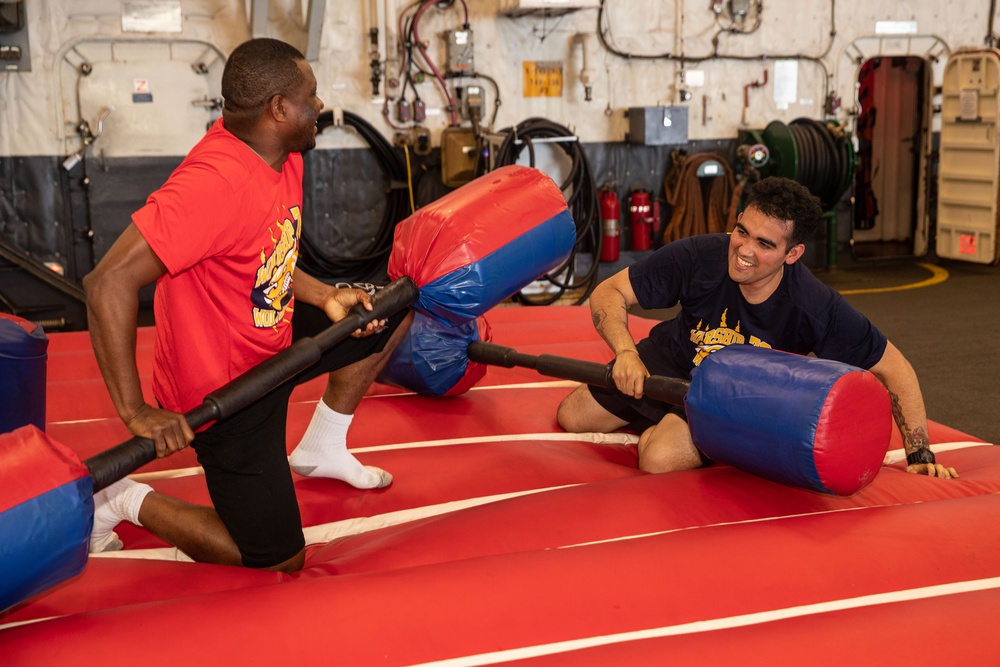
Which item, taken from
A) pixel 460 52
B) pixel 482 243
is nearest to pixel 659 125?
pixel 460 52

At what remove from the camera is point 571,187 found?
9.27 meters

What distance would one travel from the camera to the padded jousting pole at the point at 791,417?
2.61 meters

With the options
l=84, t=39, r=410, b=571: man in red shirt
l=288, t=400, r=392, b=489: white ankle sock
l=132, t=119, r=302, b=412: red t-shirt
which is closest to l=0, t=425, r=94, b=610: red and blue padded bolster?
l=84, t=39, r=410, b=571: man in red shirt

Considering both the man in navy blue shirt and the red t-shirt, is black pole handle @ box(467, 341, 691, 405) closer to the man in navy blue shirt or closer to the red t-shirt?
the man in navy blue shirt

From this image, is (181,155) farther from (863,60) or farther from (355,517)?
(863,60)

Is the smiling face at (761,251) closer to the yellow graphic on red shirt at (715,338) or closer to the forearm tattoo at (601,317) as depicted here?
the yellow graphic on red shirt at (715,338)

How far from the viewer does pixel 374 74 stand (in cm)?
852

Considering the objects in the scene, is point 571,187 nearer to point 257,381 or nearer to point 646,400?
point 646,400

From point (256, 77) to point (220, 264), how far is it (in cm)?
49

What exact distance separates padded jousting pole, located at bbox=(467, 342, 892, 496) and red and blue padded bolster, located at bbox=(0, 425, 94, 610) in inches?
66.0

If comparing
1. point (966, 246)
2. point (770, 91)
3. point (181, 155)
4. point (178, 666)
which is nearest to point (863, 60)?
point (770, 91)

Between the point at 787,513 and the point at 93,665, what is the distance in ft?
6.16

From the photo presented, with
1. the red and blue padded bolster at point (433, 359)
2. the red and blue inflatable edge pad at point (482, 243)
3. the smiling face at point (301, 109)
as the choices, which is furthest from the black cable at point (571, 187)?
the smiling face at point (301, 109)

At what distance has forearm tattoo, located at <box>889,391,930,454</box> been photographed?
329 centimetres
